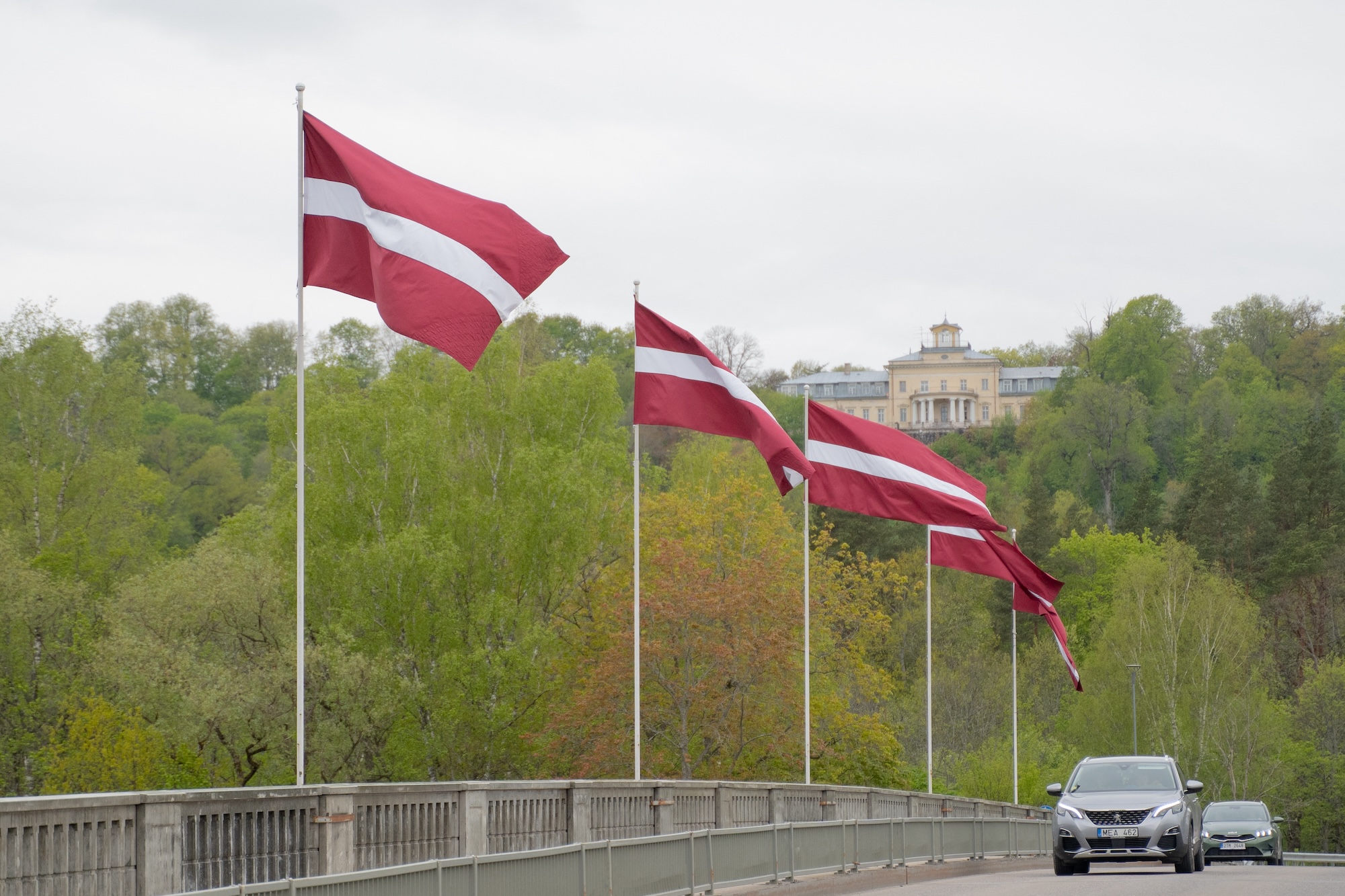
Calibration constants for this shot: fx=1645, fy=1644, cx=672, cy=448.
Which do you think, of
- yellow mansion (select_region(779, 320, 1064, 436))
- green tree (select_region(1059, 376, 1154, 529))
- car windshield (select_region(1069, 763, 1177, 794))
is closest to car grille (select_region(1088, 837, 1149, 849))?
car windshield (select_region(1069, 763, 1177, 794))

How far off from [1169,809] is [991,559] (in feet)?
33.7

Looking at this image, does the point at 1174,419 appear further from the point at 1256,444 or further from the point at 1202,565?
the point at 1202,565

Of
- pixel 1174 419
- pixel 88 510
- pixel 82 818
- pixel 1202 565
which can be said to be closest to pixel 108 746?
pixel 88 510

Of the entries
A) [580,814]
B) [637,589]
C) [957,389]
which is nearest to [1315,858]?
[637,589]

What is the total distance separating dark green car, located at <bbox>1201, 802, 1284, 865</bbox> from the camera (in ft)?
106

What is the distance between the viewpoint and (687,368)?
2094 centimetres

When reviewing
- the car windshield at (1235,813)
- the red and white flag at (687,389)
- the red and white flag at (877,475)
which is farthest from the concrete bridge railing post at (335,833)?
the car windshield at (1235,813)

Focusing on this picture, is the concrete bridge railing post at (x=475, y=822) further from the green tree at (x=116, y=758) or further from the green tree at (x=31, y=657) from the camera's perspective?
the green tree at (x=31, y=657)

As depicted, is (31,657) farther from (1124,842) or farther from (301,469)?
(301,469)

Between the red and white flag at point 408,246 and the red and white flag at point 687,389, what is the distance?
5132 millimetres

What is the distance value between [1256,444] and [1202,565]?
46029mm

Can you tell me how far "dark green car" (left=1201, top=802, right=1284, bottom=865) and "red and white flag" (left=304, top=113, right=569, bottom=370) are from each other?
22469 mm

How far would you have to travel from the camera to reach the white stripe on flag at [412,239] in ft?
49.1

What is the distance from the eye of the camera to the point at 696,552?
4650cm
